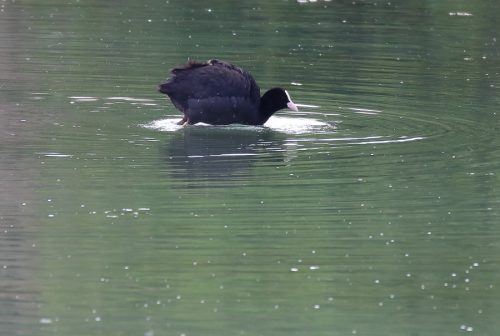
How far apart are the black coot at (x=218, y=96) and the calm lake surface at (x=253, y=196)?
0.74 feet

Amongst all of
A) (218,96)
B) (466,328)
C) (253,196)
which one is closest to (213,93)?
(218,96)

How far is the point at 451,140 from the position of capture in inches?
659

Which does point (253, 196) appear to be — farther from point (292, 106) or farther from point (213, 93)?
point (292, 106)

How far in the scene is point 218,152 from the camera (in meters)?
15.9

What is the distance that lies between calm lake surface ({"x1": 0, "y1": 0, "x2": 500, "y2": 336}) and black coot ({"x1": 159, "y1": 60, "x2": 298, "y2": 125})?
0.22m

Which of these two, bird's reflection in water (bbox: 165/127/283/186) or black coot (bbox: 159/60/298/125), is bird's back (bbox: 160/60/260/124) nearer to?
black coot (bbox: 159/60/298/125)

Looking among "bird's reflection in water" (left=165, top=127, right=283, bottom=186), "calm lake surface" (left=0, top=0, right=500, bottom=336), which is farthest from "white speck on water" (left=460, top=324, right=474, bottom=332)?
"bird's reflection in water" (left=165, top=127, right=283, bottom=186)

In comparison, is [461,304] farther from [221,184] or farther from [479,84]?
[479,84]

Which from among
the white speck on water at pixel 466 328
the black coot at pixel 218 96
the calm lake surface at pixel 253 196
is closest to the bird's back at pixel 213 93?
the black coot at pixel 218 96

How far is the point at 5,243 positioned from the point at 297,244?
2178 mm

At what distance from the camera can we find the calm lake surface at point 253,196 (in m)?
10.3

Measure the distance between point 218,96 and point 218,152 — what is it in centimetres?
186

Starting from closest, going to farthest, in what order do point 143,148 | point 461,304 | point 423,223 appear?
point 461,304 < point 423,223 < point 143,148

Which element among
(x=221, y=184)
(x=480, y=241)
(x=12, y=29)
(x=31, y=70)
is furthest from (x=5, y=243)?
(x=12, y=29)
